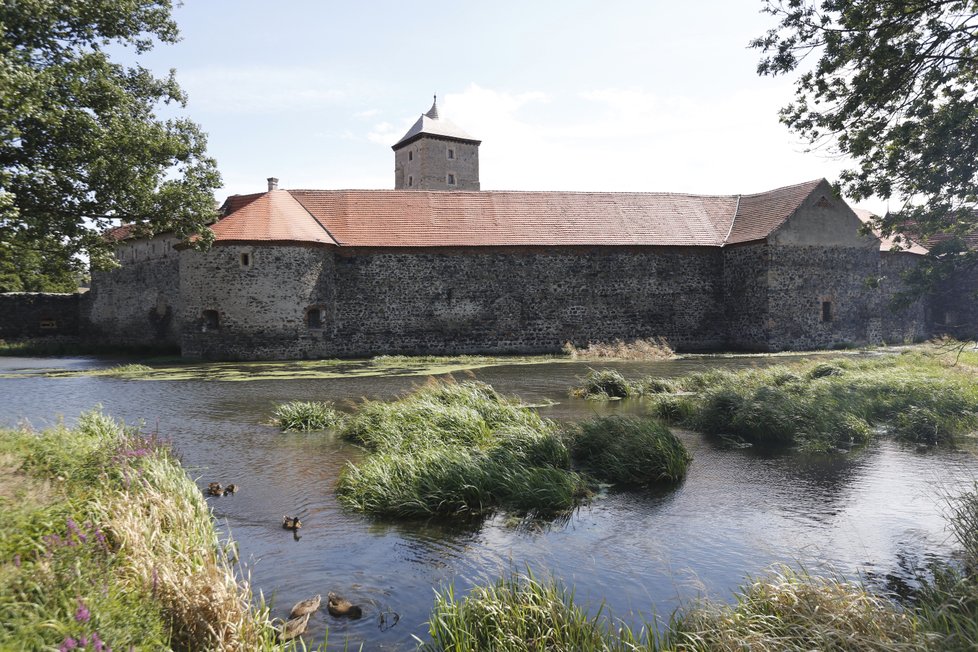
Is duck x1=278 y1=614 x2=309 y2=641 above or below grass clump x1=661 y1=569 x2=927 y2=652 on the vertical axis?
below

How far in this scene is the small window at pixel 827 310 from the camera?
92.6 ft

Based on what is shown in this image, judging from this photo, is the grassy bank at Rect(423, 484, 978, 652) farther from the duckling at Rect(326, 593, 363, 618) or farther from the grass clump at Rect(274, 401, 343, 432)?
the grass clump at Rect(274, 401, 343, 432)

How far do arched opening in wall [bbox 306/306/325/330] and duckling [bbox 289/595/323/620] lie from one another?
2140cm

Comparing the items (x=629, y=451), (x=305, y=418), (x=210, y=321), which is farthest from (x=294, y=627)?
(x=210, y=321)

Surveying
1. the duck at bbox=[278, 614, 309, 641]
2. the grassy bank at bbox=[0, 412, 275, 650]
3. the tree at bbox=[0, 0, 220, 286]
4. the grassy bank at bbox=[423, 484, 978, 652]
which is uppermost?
the tree at bbox=[0, 0, 220, 286]

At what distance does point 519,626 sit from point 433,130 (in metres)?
45.3

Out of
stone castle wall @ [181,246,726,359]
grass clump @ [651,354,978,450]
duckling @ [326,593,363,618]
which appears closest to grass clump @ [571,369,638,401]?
grass clump @ [651,354,978,450]

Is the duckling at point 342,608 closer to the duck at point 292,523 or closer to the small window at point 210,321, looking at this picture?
the duck at point 292,523

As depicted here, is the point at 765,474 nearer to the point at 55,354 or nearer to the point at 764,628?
the point at 764,628

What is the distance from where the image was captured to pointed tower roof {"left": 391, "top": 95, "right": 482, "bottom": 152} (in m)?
46.4

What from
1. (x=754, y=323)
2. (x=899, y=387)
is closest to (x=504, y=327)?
(x=754, y=323)

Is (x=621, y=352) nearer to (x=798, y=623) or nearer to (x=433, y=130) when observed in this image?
(x=798, y=623)

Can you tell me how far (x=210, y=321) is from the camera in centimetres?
2478

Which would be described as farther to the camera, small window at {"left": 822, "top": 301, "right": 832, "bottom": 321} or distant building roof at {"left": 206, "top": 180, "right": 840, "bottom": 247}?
small window at {"left": 822, "top": 301, "right": 832, "bottom": 321}
